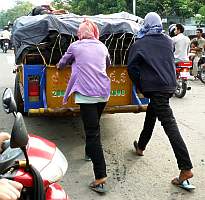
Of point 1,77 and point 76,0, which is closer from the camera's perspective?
point 1,77

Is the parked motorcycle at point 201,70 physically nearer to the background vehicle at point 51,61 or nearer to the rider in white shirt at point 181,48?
the rider in white shirt at point 181,48

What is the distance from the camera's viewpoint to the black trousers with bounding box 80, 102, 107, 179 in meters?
4.21

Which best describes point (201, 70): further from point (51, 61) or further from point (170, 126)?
point (170, 126)

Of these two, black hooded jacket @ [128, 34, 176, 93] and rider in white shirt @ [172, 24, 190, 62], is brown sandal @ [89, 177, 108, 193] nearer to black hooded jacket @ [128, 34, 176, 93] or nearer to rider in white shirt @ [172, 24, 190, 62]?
black hooded jacket @ [128, 34, 176, 93]

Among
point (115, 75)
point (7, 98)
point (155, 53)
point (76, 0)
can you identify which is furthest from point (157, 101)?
point (76, 0)

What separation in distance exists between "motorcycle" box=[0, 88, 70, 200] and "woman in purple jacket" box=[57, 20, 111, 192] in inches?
73.3

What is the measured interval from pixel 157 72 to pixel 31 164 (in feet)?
8.52

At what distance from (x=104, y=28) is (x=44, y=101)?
1.31 meters

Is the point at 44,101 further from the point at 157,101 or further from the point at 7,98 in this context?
the point at 7,98

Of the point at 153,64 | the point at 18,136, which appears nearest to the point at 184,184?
the point at 153,64

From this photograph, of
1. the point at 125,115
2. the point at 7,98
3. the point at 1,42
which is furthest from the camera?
the point at 1,42

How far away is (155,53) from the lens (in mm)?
4395

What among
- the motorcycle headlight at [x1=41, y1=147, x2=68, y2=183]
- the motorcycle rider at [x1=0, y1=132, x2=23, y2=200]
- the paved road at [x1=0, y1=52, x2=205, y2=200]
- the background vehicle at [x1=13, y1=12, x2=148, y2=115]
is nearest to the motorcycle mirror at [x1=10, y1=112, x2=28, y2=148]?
the motorcycle rider at [x1=0, y1=132, x2=23, y2=200]

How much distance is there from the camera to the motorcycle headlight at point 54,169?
212 cm
